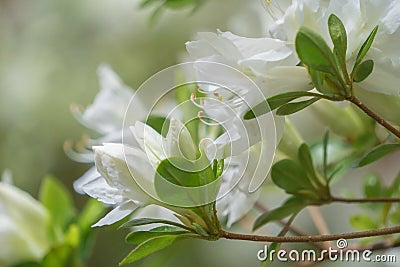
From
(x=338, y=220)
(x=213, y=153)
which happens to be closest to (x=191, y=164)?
(x=213, y=153)

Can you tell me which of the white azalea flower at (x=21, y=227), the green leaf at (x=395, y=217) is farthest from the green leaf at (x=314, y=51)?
the white azalea flower at (x=21, y=227)

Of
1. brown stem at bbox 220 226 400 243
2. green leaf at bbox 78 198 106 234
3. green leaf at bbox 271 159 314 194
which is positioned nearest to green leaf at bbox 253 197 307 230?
green leaf at bbox 271 159 314 194

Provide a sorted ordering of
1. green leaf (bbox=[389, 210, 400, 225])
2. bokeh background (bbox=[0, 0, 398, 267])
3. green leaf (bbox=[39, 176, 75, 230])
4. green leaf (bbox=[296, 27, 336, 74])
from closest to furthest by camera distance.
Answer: green leaf (bbox=[296, 27, 336, 74]) < green leaf (bbox=[389, 210, 400, 225]) < green leaf (bbox=[39, 176, 75, 230]) < bokeh background (bbox=[0, 0, 398, 267])

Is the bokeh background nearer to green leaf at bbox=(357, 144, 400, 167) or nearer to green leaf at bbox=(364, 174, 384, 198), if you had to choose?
green leaf at bbox=(364, 174, 384, 198)

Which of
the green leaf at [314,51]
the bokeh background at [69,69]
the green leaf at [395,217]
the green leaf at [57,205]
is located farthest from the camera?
the bokeh background at [69,69]

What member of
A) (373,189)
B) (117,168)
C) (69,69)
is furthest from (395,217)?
(69,69)

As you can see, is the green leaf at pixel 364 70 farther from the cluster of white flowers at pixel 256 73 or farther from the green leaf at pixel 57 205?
the green leaf at pixel 57 205

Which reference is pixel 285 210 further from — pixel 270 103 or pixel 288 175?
pixel 270 103
